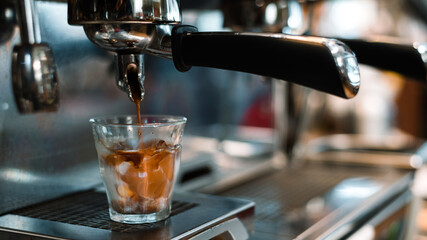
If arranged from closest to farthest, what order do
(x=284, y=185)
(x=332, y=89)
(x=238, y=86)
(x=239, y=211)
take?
(x=332, y=89) → (x=239, y=211) → (x=284, y=185) → (x=238, y=86)

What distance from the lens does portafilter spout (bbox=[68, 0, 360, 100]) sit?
0.43 meters

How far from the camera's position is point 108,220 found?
51 cm

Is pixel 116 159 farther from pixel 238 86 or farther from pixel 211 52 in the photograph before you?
pixel 238 86

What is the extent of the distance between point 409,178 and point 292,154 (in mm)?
229

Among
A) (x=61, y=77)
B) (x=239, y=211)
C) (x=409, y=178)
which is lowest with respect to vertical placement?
(x=409, y=178)

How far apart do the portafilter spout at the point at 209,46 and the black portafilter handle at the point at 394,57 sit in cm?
21

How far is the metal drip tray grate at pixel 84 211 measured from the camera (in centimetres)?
50

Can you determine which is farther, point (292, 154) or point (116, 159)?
point (292, 154)

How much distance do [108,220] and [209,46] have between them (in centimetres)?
18

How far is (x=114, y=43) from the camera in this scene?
0.48 m

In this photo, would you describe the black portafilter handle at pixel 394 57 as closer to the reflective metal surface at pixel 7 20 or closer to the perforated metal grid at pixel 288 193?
the perforated metal grid at pixel 288 193

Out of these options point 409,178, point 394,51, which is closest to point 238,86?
point 409,178

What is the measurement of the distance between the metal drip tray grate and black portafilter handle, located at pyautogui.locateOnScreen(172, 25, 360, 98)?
148 millimetres

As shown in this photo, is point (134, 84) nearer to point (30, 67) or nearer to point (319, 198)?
point (30, 67)
